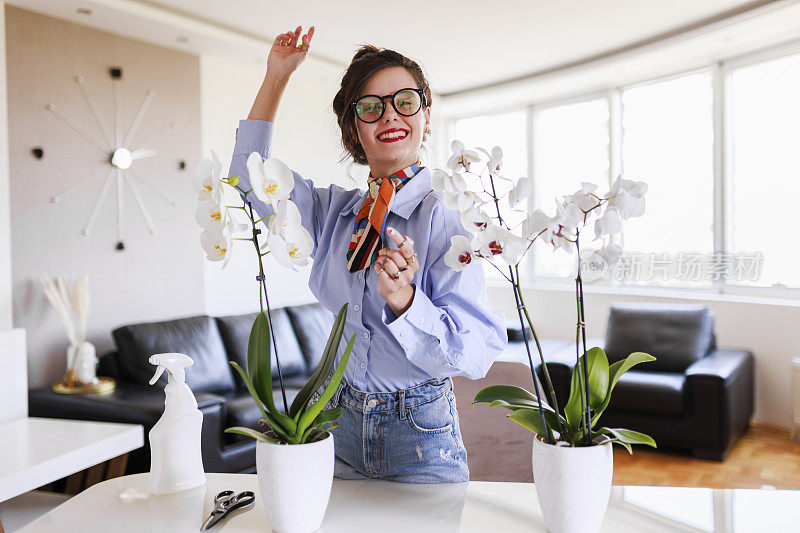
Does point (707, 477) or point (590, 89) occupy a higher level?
point (590, 89)

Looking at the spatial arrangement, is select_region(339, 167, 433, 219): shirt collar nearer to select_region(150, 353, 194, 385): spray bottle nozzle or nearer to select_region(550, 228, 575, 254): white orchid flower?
select_region(550, 228, 575, 254): white orchid flower

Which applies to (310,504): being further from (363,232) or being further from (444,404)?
(363,232)

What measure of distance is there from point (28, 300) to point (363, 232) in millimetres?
3112

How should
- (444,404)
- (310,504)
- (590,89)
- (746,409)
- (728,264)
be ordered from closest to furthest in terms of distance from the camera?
(310,504) < (444,404) < (746,409) < (728,264) < (590,89)

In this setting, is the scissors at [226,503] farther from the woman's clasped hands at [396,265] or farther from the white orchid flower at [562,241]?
the white orchid flower at [562,241]

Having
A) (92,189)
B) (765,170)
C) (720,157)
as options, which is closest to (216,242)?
(92,189)

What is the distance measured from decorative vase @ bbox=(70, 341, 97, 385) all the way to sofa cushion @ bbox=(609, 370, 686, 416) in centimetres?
312

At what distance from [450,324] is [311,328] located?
3725 millimetres

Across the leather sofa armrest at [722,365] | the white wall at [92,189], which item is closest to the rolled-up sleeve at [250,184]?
the white wall at [92,189]

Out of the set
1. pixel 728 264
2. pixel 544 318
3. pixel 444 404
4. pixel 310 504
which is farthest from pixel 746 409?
pixel 310 504

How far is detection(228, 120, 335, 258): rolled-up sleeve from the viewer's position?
1.20 m

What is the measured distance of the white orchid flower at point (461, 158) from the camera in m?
0.88

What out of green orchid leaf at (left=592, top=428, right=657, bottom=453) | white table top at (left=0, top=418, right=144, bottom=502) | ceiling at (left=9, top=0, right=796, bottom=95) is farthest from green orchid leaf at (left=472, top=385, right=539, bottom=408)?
ceiling at (left=9, top=0, right=796, bottom=95)

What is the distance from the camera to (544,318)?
6.07 m
